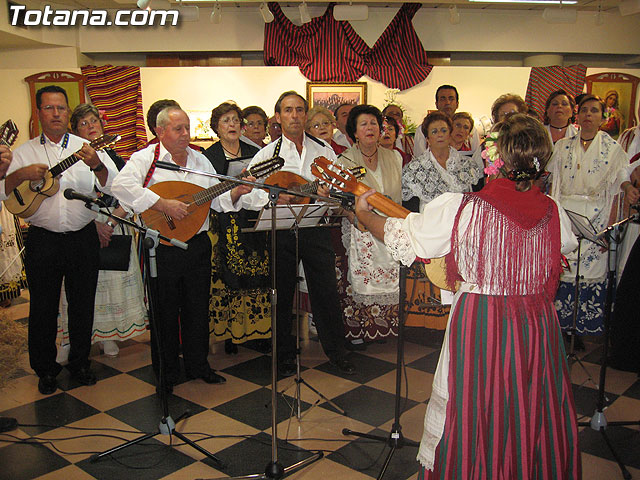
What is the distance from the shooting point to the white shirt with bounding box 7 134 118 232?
3303mm

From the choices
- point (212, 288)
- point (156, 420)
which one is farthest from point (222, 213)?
point (156, 420)

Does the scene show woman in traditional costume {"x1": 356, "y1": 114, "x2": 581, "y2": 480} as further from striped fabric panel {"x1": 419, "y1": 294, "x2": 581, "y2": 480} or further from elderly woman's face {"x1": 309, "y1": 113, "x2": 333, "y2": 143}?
elderly woman's face {"x1": 309, "y1": 113, "x2": 333, "y2": 143}

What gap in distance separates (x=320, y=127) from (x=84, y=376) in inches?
98.2

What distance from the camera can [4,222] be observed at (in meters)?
5.63

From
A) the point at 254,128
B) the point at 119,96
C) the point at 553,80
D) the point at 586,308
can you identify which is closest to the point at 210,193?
the point at 254,128

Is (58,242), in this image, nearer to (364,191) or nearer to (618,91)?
(364,191)

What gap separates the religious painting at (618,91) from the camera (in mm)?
9258

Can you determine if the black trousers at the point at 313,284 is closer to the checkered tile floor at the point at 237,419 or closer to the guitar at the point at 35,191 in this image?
the checkered tile floor at the point at 237,419

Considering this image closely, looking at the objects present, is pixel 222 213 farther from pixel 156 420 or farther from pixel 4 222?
pixel 4 222

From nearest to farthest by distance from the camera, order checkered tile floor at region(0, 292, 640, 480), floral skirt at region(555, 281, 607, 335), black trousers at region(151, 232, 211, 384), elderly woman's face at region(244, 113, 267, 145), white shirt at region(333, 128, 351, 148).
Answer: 1. checkered tile floor at region(0, 292, 640, 480)
2. black trousers at region(151, 232, 211, 384)
3. floral skirt at region(555, 281, 607, 335)
4. elderly woman's face at region(244, 113, 267, 145)
5. white shirt at region(333, 128, 351, 148)

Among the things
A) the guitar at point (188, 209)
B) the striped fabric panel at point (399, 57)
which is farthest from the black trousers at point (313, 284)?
the striped fabric panel at point (399, 57)

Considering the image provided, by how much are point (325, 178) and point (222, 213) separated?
1623 mm

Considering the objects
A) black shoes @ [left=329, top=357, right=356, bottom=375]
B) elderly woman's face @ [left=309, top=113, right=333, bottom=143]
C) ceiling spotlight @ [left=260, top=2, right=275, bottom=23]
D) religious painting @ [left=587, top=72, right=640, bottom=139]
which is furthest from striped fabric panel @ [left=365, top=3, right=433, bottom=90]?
black shoes @ [left=329, top=357, right=356, bottom=375]

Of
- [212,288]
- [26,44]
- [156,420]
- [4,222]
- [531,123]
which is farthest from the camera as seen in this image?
[26,44]
